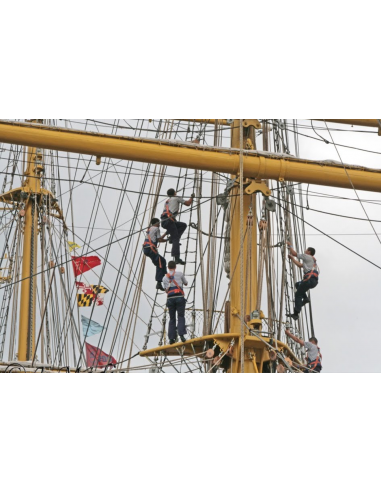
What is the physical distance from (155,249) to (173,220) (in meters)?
0.46

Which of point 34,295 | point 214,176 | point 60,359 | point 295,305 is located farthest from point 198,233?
point 34,295

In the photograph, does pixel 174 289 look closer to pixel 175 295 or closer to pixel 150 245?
pixel 175 295

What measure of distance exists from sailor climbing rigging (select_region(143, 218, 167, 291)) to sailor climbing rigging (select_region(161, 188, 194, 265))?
0.45ft

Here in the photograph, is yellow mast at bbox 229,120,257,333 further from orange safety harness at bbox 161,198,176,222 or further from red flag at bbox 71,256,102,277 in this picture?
red flag at bbox 71,256,102,277

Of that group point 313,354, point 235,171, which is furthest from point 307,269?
point 235,171

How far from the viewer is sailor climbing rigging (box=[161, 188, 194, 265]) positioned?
1267 cm

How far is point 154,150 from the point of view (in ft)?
40.5

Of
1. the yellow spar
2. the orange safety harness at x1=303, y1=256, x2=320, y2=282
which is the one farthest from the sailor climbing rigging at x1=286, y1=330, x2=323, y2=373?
the yellow spar

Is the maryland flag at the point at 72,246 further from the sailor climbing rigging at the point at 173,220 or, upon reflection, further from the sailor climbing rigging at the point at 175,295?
the sailor climbing rigging at the point at 175,295

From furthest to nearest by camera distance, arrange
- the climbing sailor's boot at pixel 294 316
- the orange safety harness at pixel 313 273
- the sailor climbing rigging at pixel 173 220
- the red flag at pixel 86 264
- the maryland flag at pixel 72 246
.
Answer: the maryland flag at pixel 72 246, the red flag at pixel 86 264, the climbing sailor's boot at pixel 294 316, the orange safety harness at pixel 313 273, the sailor climbing rigging at pixel 173 220

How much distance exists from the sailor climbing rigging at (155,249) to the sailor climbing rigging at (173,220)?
0.14 m

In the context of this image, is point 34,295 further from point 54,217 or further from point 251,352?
point 251,352

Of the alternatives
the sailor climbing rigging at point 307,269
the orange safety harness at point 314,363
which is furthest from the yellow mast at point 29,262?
the orange safety harness at point 314,363

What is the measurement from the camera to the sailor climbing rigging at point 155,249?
41.9 ft
